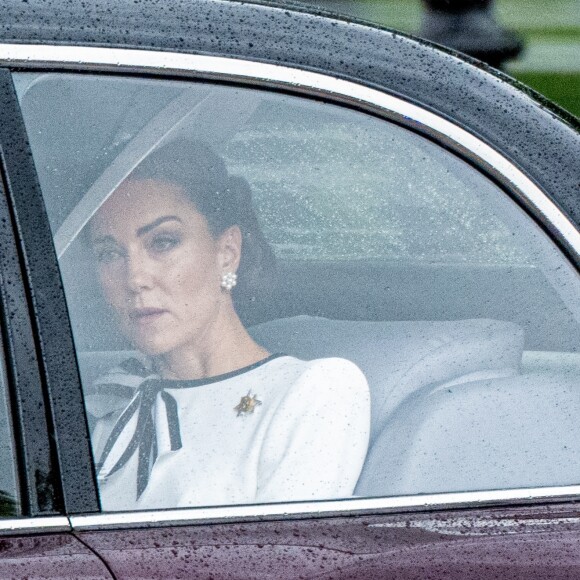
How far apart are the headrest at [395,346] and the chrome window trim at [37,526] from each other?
353mm

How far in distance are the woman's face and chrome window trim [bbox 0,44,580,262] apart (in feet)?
0.56

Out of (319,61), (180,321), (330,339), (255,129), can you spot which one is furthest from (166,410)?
(319,61)

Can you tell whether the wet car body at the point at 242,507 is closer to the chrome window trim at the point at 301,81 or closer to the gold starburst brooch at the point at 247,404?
the chrome window trim at the point at 301,81

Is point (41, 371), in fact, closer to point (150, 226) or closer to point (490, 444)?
point (150, 226)

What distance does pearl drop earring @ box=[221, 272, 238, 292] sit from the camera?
174 centimetres

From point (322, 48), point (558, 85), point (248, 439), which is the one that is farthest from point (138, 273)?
point (558, 85)

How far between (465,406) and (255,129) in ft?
1.55

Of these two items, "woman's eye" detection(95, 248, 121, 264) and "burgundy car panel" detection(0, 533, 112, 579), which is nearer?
"burgundy car panel" detection(0, 533, 112, 579)

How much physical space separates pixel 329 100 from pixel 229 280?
0.28 metres

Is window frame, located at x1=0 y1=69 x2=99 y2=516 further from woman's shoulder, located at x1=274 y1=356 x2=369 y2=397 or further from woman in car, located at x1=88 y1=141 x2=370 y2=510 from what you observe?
woman's shoulder, located at x1=274 y1=356 x2=369 y2=397

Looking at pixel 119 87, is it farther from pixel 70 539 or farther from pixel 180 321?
pixel 70 539

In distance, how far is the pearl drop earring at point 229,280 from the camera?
1.74m

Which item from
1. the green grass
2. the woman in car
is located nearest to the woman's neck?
the woman in car

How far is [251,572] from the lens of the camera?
5.20 feet
